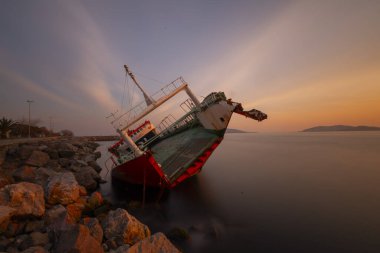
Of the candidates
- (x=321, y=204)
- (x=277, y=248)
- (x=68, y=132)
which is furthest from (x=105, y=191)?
(x=68, y=132)

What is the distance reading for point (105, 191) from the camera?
45.6ft

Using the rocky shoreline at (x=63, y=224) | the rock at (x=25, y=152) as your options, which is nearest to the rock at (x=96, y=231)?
the rocky shoreline at (x=63, y=224)

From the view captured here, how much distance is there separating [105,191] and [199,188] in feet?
25.8

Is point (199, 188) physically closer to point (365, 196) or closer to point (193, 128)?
point (193, 128)

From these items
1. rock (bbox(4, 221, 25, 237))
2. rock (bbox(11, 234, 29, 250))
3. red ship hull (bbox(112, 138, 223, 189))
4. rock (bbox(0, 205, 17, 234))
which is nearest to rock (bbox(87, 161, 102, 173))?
red ship hull (bbox(112, 138, 223, 189))

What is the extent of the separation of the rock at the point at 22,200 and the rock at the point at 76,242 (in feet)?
8.69

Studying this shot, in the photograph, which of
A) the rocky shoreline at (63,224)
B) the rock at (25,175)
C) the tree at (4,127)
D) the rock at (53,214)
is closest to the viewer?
the rocky shoreline at (63,224)

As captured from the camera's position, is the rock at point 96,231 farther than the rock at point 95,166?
No

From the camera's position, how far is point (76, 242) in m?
4.61

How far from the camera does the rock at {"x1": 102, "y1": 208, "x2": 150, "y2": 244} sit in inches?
230

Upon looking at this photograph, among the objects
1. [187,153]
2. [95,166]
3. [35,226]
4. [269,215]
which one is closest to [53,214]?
[35,226]

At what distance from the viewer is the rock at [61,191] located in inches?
308

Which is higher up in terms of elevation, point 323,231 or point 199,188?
point 199,188

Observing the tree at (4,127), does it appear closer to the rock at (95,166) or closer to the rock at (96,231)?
the rock at (95,166)
